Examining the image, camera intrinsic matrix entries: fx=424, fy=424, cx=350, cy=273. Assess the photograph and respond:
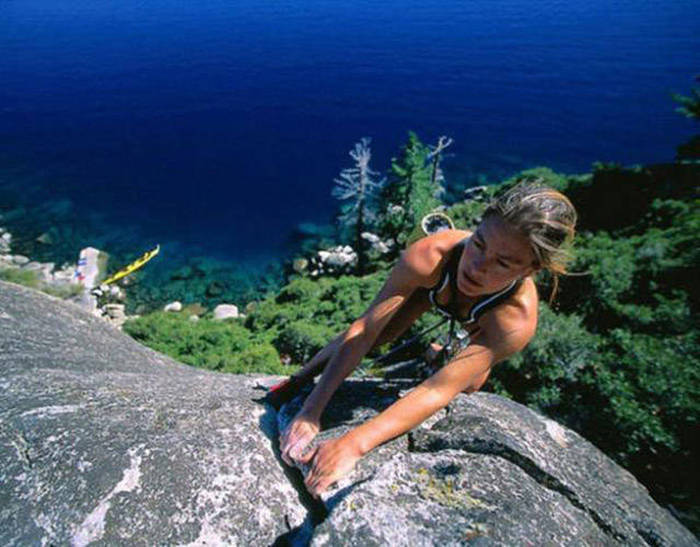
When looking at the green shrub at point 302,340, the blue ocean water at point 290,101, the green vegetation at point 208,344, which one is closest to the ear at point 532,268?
the green vegetation at point 208,344

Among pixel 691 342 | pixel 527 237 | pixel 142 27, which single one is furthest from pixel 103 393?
pixel 142 27

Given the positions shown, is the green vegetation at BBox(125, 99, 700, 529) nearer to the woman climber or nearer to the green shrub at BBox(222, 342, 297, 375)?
the green shrub at BBox(222, 342, 297, 375)

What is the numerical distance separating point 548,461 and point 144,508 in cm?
330

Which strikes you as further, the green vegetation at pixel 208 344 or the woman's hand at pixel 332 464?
the green vegetation at pixel 208 344

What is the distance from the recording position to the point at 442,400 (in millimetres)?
3381

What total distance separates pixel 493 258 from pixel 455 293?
80 cm

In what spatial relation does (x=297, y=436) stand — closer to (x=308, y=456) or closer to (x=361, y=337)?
(x=308, y=456)

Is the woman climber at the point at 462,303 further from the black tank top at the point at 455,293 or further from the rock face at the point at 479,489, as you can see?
the rock face at the point at 479,489

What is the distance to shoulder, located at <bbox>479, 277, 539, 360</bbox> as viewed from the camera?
347 centimetres

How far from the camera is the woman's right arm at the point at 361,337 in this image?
12.2 ft

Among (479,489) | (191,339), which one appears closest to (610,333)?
(479,489)

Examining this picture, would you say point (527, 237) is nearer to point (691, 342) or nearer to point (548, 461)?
point (548, 461)

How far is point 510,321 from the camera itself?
3488 millimetres

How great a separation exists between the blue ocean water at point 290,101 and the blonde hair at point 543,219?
1443 inches
